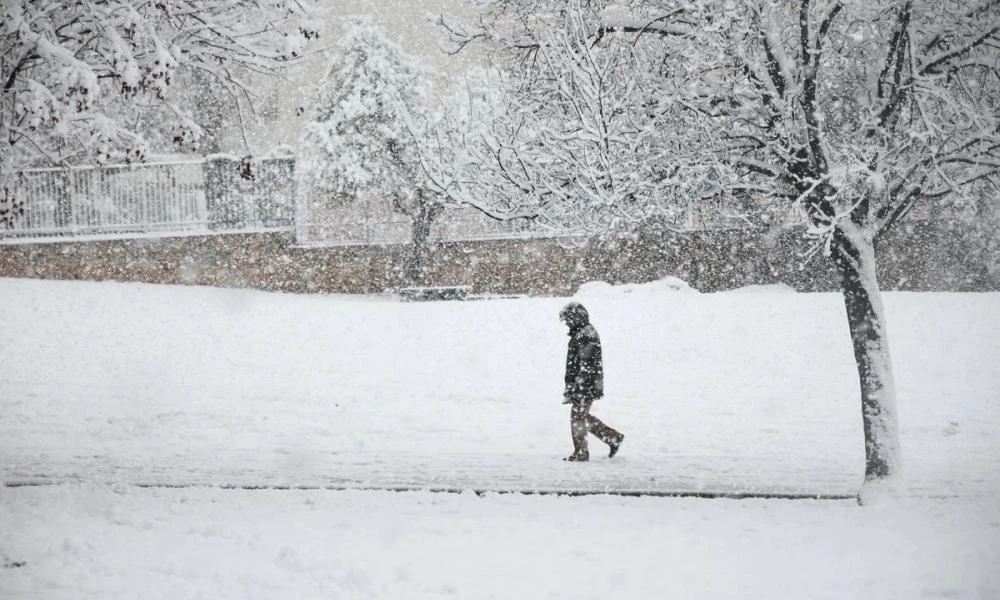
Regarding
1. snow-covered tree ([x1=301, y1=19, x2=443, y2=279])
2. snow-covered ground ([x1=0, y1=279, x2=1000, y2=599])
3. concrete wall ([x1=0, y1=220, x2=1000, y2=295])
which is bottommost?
snow-covered ground ([x1=0, y1=279, x2=1000, y2=599])

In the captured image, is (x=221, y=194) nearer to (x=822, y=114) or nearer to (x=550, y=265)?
(x=550, y=265)

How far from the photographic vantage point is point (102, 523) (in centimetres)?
673

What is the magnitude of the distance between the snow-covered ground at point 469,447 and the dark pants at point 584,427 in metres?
0.27

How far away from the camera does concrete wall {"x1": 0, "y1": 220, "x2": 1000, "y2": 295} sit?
63.0ft

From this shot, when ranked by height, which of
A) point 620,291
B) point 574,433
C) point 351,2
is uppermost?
point 351,2

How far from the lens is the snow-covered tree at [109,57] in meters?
5.85

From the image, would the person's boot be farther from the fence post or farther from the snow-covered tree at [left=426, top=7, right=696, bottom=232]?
the fence post

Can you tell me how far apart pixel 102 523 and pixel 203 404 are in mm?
5842

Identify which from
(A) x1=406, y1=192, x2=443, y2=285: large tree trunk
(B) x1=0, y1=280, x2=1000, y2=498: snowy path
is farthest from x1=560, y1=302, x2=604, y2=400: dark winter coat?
(A) x1=406, y1=192, x2=443, y2=285: large tree trunk

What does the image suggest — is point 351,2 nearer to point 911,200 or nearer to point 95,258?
point 95,258

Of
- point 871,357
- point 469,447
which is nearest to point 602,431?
point 469,447

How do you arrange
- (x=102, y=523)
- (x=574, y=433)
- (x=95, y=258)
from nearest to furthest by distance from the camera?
(x=102, y=523), (x=574, y=433), (x=95, y=258)

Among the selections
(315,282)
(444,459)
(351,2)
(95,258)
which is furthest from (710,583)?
(351,2)

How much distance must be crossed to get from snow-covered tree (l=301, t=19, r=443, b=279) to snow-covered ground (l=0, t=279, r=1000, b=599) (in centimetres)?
279
